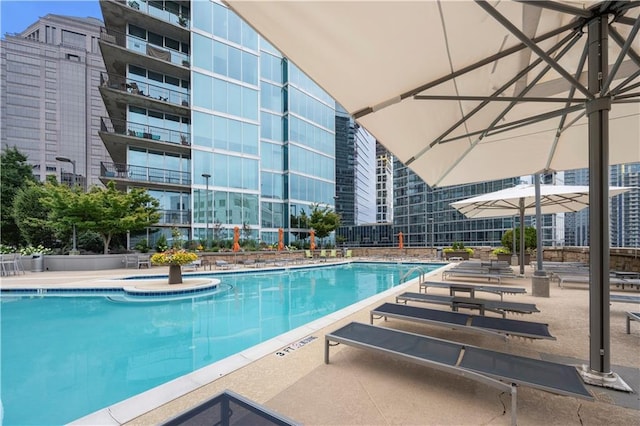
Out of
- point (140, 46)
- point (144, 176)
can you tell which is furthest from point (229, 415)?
point (140, 46)

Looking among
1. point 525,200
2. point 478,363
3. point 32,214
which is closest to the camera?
point 478,363

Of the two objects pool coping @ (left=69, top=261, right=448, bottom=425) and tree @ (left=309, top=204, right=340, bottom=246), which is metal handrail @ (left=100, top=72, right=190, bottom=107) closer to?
tree @ (left=309, top=204, right=340, bottom=246)

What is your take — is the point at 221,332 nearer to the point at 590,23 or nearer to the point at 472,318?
the point at 472,318

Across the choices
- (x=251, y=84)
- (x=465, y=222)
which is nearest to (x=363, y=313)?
(x=251, y=84)

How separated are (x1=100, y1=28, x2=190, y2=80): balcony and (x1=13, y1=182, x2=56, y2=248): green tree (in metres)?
9.40

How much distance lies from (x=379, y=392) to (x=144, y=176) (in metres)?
21.6

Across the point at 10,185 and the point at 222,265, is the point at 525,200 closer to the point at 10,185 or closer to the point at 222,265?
the point at 222,265

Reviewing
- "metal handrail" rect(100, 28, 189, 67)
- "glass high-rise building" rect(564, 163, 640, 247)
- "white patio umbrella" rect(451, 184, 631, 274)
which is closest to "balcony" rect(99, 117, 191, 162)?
"metal handrail" rect(100, 28, 189, 67)

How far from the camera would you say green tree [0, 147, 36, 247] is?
56.0 feet

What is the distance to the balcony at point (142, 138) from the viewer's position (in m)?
18.8

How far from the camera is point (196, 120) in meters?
21.2

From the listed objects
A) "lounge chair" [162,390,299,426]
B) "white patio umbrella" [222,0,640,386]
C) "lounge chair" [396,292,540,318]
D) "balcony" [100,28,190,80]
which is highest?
"balcony" [100,28,190,80]

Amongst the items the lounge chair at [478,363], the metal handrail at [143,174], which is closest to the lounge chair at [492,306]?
the lounge chair at [478,363]

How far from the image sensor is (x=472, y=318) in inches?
152
